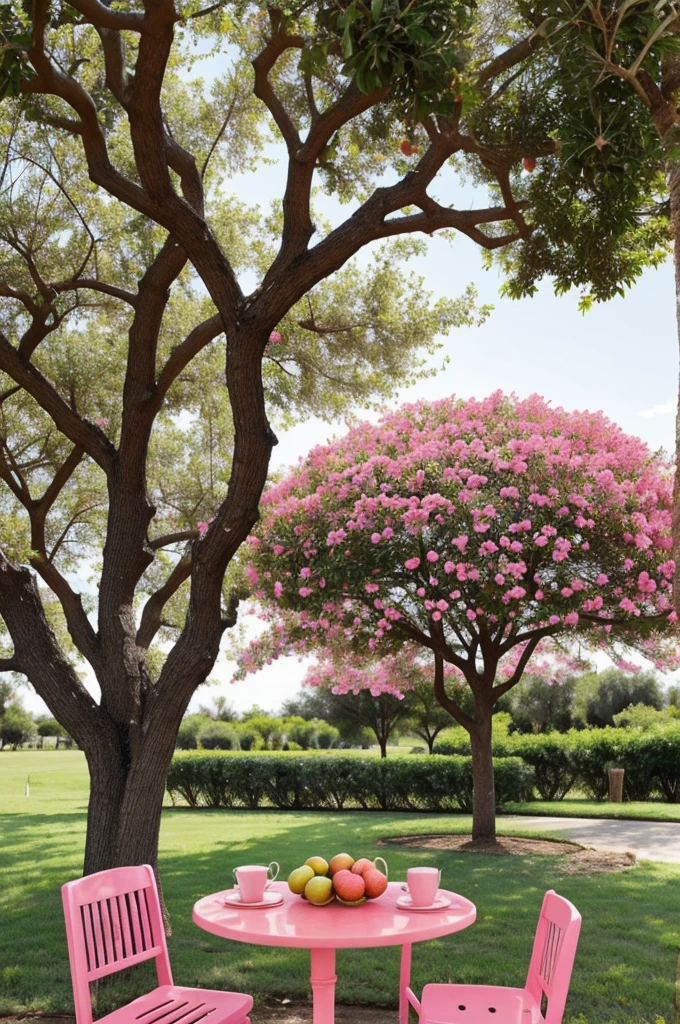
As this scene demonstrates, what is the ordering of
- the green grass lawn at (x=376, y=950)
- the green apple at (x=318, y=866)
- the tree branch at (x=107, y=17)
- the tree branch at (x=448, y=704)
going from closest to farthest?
the green apple at (x=318, y=866), the green grass lawn at (x=376, y=950), the tree branch at (x=107, y=17), the tree branch at (x=448, y=704)

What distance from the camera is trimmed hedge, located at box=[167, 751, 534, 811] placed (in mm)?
16203

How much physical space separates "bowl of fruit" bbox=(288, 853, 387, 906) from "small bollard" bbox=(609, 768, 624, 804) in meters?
14.9

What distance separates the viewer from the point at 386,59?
382 centimetres

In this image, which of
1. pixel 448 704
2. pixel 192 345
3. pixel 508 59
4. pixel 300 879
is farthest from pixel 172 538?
pixel 300 879

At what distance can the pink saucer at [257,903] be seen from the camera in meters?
3.25

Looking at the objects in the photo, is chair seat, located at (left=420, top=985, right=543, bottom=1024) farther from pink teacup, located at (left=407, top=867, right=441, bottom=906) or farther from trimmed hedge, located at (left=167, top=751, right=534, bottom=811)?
trimmed hedge, located at (left=167, top=751, right=534, bottom=811)

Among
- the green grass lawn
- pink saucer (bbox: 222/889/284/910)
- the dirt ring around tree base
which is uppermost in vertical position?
pink saucer (bbox: 222/889/284/910)

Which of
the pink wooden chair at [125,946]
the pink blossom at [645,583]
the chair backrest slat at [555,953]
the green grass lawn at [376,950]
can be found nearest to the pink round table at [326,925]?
the chair backrest slat at [555,953]

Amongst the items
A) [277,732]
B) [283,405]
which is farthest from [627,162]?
[277,732]

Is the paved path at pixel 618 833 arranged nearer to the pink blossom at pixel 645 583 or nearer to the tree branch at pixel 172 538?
the pink blossom at pixel 645 583

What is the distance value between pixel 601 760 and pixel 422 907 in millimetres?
15421

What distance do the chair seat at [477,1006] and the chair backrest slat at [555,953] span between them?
0.07 meters

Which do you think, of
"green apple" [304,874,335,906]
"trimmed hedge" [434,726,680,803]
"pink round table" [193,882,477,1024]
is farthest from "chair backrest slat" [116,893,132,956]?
"trimmed hedge" [434,726,680,803]

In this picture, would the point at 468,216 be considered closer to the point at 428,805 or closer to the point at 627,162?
the point at 627,162
